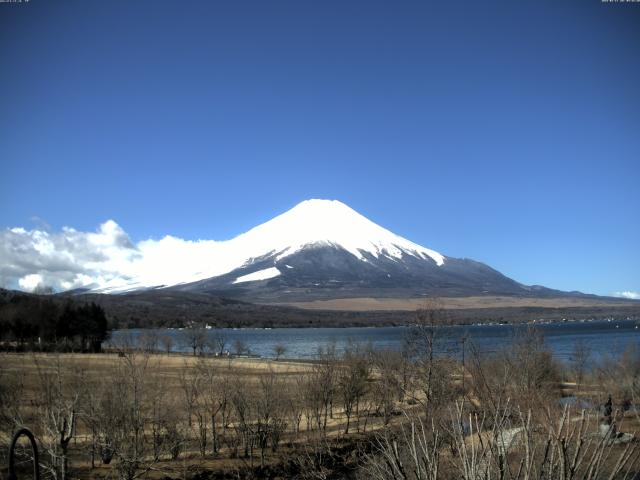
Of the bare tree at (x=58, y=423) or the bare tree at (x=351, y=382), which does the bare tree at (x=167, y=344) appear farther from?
the bare tree at (x=58, y=423)

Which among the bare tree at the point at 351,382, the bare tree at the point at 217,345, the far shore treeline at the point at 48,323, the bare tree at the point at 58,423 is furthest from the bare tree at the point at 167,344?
the bare tree at the point at 58,423

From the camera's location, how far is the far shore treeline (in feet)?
314

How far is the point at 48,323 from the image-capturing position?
9962 cm

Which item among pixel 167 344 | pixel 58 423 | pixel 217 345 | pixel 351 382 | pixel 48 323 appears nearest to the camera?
pixel 58 423

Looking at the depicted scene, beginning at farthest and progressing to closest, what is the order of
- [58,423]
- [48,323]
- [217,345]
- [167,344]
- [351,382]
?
1. [217,345]
2. [167,344]
3. [48,323]
4. [351,382]
5. [58,423]

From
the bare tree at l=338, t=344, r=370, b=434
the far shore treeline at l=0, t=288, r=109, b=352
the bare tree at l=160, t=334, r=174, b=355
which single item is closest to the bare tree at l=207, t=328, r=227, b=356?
the bare tree at l=160, t=334, r=174, b=355

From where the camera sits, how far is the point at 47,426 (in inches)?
711

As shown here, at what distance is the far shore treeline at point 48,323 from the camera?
9556cm

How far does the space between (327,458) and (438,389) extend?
22.0 feet

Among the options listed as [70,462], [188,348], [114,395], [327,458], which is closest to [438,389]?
[327,458]

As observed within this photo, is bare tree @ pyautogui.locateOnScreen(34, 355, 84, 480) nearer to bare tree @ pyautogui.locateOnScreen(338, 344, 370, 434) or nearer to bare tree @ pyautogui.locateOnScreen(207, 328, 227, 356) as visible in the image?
bare tree @ pyautogui.locateOnScreen(338, 344, 370, 434)

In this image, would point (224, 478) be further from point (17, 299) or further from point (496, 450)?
point (17, 299)

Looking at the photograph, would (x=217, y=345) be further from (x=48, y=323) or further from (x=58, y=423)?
(x=58, y=423)

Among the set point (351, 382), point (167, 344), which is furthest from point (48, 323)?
point (351, 382)
